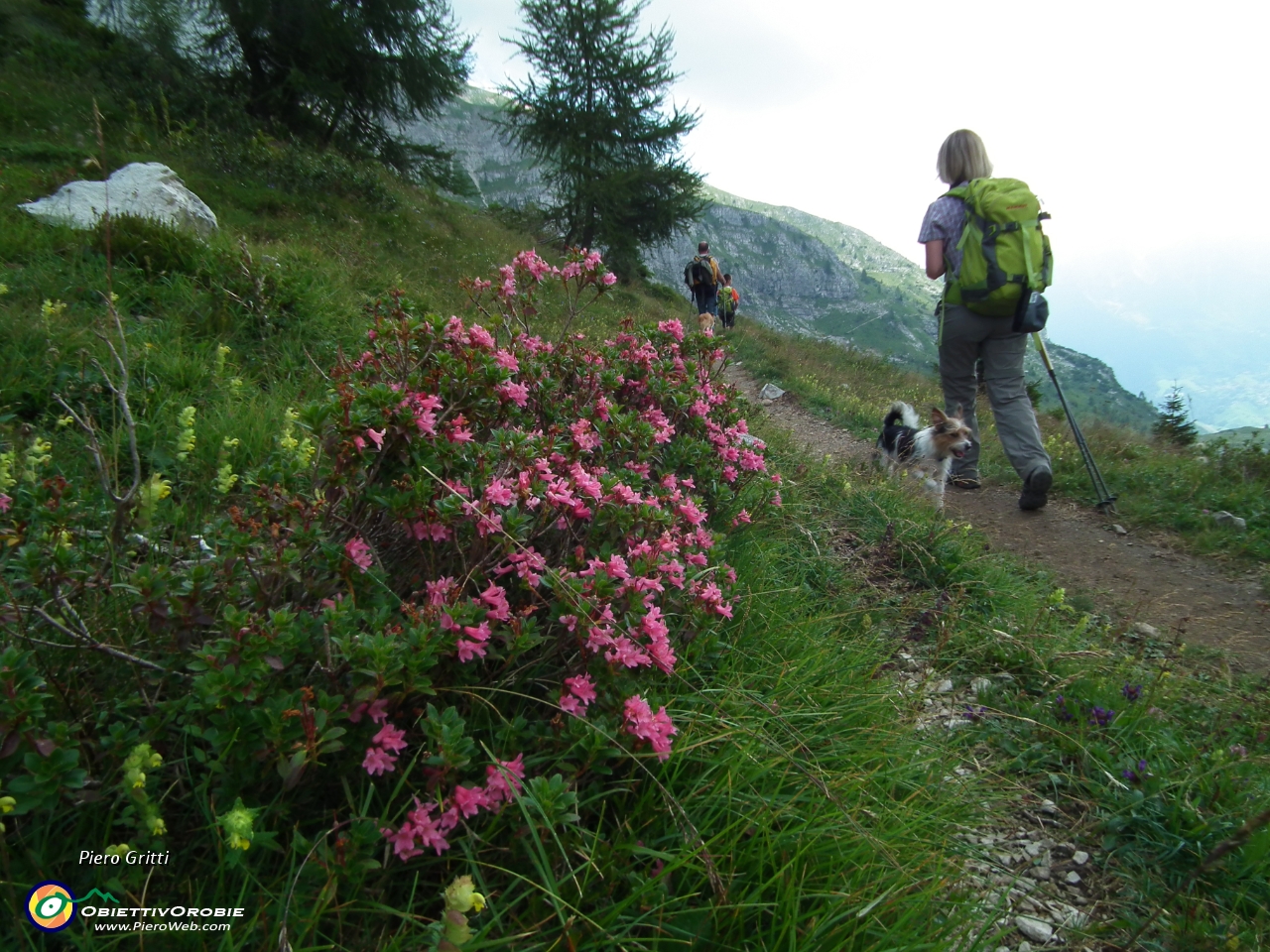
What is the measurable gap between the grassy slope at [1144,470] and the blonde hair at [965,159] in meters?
3.34

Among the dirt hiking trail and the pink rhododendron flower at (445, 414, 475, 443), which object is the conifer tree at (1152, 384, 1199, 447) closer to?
the dirt hiking trail

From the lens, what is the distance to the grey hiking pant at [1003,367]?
18.2ft

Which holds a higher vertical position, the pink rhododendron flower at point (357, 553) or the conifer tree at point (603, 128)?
the conifer tree at point (603, 128)

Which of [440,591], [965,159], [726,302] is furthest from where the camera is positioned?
[726,302]

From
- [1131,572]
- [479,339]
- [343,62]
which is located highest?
[343,62]

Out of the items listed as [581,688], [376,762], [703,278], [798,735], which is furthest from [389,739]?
[703,278]

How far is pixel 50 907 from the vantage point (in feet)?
3.30

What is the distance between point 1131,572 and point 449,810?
219 inches

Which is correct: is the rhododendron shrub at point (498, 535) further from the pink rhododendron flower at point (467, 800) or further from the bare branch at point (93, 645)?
the bare branch at point (93, 645)

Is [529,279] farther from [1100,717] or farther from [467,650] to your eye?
[1100,717]

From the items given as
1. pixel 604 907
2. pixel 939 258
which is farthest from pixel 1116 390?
pixel 604 907

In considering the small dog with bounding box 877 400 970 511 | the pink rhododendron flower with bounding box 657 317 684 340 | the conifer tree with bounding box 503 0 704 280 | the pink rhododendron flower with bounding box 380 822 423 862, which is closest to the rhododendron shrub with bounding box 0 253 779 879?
the pink rhododendron flower with bounding box 380 822 423 862

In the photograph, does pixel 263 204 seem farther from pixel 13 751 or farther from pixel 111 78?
pixel 13 751

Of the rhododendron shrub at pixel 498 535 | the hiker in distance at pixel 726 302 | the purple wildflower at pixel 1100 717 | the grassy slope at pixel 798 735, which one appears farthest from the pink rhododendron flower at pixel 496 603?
the hiker in distance at pixel 726 302
